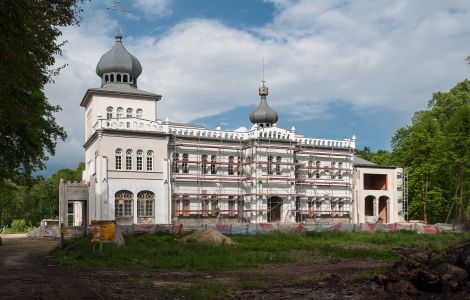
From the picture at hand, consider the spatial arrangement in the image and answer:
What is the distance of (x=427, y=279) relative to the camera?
41.7 ft

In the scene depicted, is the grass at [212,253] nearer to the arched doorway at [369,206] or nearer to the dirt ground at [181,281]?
the dirt ground at [181,281]

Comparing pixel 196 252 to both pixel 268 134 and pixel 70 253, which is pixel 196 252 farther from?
pixel 268 134

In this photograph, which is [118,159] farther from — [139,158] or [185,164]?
[185,164]

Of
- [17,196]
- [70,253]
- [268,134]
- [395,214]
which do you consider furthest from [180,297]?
[17,196]

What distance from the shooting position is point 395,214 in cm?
5716

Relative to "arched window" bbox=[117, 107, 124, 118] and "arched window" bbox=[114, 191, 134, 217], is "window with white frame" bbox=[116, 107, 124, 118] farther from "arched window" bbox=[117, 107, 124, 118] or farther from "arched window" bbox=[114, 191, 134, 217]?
"arched window" bbox=[114, 191, 134, 217]

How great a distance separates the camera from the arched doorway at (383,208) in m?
57.8

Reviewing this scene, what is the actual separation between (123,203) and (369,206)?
89.8ft

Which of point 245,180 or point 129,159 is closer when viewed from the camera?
point 129,159

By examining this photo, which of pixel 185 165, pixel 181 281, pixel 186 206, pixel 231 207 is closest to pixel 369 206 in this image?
pixel 231 207

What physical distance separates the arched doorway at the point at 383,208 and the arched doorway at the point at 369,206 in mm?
896

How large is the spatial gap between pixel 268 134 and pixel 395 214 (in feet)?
54.0

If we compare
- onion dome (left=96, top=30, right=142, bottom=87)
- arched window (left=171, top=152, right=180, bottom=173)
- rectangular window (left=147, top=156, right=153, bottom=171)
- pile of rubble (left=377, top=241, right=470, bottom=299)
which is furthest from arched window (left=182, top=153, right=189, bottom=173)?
pile of rubble (left=377, top=241, right=470, bottom=299)

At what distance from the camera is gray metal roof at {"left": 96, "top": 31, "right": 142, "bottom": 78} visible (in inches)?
2050
